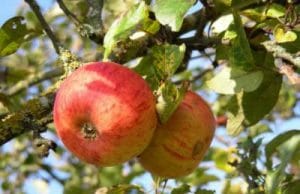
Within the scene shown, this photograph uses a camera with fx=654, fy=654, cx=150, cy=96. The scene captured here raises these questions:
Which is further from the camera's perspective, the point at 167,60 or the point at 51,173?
the point at 51,173

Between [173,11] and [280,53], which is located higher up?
[173,11]

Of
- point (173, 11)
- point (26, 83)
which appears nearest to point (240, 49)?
point (173, 11)

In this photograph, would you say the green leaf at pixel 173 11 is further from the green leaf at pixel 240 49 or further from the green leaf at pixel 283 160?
the green leaf at pixel 283 160

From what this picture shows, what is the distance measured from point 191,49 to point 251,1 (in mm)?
201

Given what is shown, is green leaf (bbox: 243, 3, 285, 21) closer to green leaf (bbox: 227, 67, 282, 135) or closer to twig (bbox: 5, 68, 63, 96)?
green leaf (bbox: 227, 67, 282, 135)

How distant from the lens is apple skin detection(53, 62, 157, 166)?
116 centimetres

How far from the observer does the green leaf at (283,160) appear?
974 mm

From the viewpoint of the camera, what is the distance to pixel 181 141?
1.29 meters

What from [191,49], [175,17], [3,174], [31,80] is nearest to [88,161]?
[175,17]

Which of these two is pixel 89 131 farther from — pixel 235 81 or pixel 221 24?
pixel 221 24

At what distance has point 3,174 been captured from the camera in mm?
3094

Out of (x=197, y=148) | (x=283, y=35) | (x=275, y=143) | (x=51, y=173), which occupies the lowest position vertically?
(x=51, y=173)

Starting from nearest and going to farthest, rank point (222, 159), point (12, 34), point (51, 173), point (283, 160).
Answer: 1. point (283, 160)
2. point (12, 34)
3. point (222, 159)
4. point (51, 173)

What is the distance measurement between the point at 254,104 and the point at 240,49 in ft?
0.92
